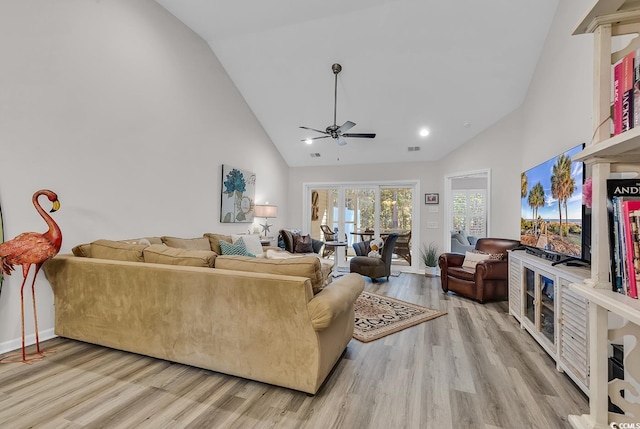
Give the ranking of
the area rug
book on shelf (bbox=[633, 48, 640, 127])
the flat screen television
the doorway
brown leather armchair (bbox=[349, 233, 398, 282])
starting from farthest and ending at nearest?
the doorway
brown leather armchair (bbox=[349, 233, 398, 282])
the area rug
the flat screen television
book on shelf (bbox=[633, 48, 640, 127])

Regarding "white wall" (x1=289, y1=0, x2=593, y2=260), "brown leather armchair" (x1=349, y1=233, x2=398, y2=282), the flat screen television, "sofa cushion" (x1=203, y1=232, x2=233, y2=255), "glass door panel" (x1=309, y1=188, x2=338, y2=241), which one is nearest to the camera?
the flat screen television

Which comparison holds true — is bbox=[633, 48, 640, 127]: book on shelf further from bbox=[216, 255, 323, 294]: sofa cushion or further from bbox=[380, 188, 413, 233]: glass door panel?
bbox=[380, 188, 413, 233]: glass door panel

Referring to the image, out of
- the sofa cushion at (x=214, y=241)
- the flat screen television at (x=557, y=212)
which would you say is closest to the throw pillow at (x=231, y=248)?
the sofa cushion at (x=214, y=241)

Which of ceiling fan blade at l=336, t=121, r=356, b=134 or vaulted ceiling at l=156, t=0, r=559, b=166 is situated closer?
vaulted ceiling at l=156, t=0, r=559, b=166

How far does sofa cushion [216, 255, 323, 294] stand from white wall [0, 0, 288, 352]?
2046mm

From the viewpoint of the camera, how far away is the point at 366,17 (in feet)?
12.6

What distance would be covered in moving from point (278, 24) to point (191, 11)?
1.19 metres

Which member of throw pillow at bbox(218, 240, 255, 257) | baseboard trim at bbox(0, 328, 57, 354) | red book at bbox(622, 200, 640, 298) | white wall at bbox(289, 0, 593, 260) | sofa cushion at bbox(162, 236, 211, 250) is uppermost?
white wall at bbox(289, 0, 593, 260)

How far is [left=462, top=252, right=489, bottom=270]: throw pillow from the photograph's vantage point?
4.41 metres

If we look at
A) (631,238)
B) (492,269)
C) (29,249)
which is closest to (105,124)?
(29,249)

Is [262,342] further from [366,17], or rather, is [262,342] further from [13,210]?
[366,17]

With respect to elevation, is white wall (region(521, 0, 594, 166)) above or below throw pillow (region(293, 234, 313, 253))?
above

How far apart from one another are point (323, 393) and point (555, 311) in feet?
6.66

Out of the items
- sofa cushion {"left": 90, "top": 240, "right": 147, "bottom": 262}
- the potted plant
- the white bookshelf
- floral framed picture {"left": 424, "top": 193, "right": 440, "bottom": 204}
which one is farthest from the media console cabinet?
sofa cushion {"left": 90, "top": 240, "right": 147, "bottom": 262}
